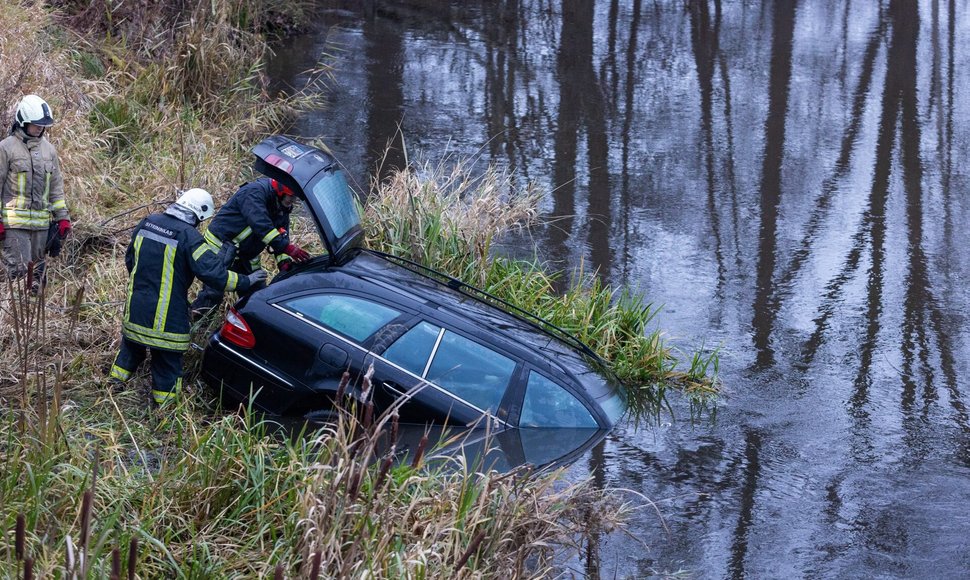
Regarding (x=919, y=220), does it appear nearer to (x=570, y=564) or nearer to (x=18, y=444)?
(x=570, y=564)

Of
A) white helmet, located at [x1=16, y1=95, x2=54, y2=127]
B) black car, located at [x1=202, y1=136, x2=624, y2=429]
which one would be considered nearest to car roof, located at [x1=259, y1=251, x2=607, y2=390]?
black car, located at [x1=202, y1=136, x2=624, y2=429]

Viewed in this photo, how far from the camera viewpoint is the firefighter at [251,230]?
24.6 feet

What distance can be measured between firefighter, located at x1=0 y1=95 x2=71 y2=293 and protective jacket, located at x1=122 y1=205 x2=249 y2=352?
4.93ft

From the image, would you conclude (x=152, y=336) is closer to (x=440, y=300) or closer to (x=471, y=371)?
(x=440, y=300)

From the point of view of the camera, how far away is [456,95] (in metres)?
16.1

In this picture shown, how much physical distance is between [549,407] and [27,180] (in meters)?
4.45

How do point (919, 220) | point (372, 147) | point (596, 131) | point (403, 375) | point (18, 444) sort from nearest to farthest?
point (18, 444) → point (403, 375) → point (919, 220) → point (372, 147) → point (596, 131)

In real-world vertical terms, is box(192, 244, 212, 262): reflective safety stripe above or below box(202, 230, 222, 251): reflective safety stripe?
above

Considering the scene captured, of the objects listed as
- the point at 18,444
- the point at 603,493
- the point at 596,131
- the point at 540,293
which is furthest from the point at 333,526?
the point at 596,131

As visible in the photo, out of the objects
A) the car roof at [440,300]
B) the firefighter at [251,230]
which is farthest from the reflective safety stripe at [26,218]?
the car roof at [440,300]

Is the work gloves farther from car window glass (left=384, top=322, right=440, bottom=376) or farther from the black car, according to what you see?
car window glass (left=384, top=322, right=440, bottom=376)

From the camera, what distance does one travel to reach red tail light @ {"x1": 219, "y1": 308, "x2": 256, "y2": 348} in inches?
272

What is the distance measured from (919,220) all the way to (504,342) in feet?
25.0

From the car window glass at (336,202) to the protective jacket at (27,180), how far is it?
2.46 metres
